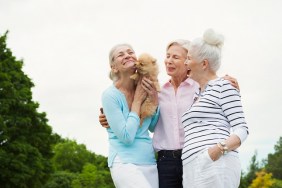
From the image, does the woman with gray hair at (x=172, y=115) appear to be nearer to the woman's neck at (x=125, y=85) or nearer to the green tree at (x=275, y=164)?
the woman's neck at (x=125, y=85)

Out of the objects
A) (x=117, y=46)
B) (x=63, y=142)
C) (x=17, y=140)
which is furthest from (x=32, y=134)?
(x=63, y=142)

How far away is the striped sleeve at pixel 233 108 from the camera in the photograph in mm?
5625

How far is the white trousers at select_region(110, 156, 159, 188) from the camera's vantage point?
617 centimetres

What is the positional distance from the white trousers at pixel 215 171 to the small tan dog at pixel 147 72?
1053mm

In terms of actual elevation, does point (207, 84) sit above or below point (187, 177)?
above

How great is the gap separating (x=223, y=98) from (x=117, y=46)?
1.59 metres

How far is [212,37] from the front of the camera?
5.81 meters

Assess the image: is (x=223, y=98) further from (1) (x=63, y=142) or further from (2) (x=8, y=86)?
(1) (x=63, y=142)

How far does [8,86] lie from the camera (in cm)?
3322

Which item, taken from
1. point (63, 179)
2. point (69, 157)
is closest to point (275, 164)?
point (69, 157)

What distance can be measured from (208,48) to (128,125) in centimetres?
117

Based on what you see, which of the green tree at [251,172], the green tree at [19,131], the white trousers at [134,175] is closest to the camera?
the white trousers at [134,175]

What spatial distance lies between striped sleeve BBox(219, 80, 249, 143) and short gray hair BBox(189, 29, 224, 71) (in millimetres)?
329

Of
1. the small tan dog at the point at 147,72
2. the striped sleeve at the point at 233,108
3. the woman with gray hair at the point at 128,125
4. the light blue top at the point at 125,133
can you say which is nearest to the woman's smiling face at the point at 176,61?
the small tan dog at the point at 147,72
